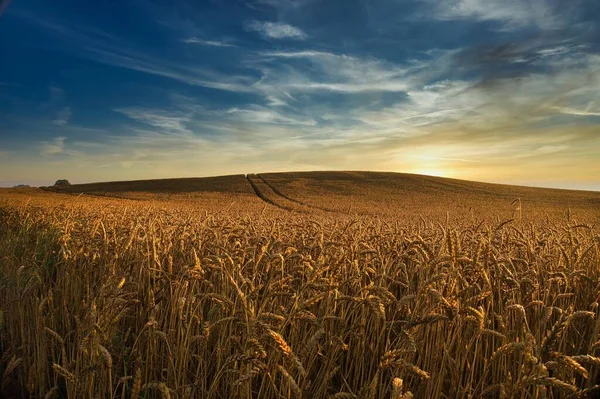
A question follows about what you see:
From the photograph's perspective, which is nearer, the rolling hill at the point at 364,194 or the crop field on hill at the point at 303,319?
the crop field on hill at the point at 303,319

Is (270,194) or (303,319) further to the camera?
(270,194)

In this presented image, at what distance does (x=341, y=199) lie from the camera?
4772 centimetres

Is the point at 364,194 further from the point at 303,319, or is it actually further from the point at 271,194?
the point at 303,319

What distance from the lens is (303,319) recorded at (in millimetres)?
3545

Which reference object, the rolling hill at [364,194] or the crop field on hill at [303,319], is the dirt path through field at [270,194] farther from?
the crop field on hill at [303,319]

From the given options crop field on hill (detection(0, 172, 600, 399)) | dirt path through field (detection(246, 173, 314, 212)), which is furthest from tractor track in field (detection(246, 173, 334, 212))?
crop field on hill (detection(0, 172, 600, 399))

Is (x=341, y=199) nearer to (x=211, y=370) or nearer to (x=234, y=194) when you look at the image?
(x=234, y=194)

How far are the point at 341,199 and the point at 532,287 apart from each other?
4345 cm

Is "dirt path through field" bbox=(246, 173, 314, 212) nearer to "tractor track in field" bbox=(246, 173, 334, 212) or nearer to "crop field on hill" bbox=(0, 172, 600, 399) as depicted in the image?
"tractor track in field" bbox=(246, 173, 334, 212)

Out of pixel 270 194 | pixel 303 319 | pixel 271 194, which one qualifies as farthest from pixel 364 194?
pixel 303 319

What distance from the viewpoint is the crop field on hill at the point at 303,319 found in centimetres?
299

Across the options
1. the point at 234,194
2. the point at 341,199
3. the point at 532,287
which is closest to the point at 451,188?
the point at 341,199

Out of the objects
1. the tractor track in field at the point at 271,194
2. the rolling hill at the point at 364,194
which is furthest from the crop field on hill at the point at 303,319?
the tractor track in field at the point at 271,194

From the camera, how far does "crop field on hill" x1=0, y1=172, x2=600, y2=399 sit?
2.99 m
